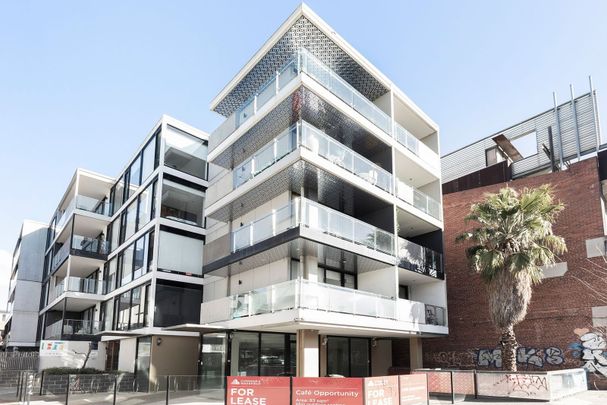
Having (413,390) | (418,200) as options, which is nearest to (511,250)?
(418,200)

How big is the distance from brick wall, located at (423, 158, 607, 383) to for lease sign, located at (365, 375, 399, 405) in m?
10.9

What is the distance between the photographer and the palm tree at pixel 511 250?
62.3 feet

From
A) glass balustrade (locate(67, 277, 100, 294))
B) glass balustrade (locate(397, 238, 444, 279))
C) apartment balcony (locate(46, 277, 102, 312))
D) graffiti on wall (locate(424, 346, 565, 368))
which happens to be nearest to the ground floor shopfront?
graffiti on wall (locate(424, 346, 565, 368))

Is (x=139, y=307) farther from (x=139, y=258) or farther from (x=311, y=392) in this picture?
(x=311, y=392)

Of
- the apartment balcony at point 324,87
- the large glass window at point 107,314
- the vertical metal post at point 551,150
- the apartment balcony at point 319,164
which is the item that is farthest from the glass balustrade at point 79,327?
the vertical metal post at point 551,150

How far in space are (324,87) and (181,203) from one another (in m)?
10.3

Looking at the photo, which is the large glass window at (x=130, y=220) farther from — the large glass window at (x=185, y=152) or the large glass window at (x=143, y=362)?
the large glass window at (x=143, y=362)

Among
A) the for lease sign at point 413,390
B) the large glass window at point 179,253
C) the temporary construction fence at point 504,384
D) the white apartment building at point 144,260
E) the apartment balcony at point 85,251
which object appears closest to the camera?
the for lease sign at point 413,390

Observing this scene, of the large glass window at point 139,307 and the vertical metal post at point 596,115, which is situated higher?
the vertical metal post at point 596,115

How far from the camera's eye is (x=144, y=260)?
23.8m

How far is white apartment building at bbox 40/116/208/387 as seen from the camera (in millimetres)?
22328

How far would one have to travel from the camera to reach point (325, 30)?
1853 centimetres

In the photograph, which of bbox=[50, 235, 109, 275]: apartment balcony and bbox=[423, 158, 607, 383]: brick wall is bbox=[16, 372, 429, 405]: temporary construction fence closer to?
bbox=[423, 158, 607, 383]: brick wall

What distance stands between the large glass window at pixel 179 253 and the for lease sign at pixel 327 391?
1249 centimetres
